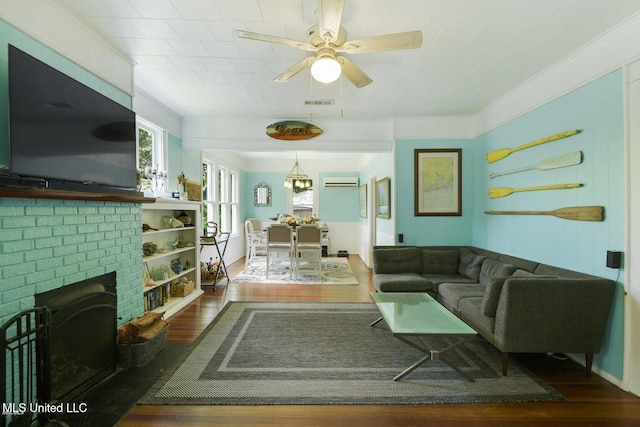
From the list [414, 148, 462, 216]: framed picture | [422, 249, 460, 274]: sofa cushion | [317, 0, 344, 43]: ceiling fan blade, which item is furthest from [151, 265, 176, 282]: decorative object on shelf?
[414, 148, 462, 216]: framed picture

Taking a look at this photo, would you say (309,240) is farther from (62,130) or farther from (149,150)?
(62,130)

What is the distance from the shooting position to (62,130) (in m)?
1.73

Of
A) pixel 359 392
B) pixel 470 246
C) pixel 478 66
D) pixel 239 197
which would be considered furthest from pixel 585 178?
pixel 239 197

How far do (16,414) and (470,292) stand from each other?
3540 millimetres

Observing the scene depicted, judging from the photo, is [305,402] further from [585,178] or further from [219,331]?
[585,178]

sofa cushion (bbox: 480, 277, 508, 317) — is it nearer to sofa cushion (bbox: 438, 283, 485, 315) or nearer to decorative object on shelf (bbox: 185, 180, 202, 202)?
sofa cushion (bbox: 438, 283, 485, 315)

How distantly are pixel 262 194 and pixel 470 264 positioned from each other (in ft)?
18.7

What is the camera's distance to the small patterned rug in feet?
16.0

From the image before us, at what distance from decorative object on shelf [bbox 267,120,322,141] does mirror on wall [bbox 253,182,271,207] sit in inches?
145

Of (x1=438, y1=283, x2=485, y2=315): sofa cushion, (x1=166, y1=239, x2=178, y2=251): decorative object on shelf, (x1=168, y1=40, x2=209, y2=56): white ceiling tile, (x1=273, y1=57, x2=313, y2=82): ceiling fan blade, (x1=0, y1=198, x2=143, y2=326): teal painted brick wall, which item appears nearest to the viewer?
(x1=0, y1=198, x2=143, y2=326): teal painted brick wall

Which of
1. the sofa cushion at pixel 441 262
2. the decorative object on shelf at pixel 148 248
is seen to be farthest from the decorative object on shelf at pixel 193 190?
the sofa cushion at pixel 441 262

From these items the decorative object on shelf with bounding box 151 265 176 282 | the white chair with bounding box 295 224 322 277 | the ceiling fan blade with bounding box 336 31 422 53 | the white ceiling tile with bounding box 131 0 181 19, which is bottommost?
the decorative object on shelf with bounding box 151 265 176 282

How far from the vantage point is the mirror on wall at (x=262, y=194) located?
786 cm

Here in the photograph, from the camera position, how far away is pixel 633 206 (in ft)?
6.52
